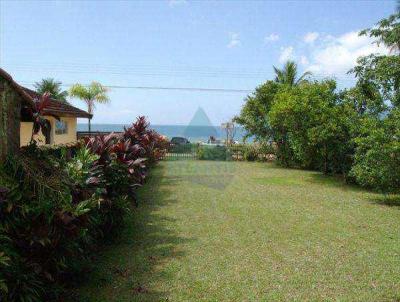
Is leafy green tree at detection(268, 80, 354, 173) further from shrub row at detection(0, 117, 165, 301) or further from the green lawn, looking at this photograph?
shrub row at detection(0, 117, 165, 301)

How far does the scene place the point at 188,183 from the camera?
14.1 metres

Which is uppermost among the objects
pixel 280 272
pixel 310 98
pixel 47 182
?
pixel 310 98

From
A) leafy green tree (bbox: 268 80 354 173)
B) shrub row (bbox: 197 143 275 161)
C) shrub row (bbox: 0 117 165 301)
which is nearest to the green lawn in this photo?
shrub row (bbox: 0 117 165 301)

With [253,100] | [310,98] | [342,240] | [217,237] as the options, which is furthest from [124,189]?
[253,100]

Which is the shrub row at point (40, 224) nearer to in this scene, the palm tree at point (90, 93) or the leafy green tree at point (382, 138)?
the leafy green tree at point (382, 138)

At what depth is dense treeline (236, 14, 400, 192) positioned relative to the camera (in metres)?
10.3

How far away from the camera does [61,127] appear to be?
1925 cm

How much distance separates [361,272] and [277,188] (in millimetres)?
7788

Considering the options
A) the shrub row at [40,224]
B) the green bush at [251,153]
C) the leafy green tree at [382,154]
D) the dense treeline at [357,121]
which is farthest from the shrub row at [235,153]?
the shrub row at [40,224]

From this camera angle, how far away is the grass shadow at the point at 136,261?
4531mm

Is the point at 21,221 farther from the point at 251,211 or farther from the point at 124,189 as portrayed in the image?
the point at 251,211

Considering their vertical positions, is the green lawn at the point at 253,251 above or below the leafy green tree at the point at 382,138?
below

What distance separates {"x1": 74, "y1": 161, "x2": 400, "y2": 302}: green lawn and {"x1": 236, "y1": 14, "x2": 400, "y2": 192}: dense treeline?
117cm

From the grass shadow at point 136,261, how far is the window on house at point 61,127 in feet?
35.8
